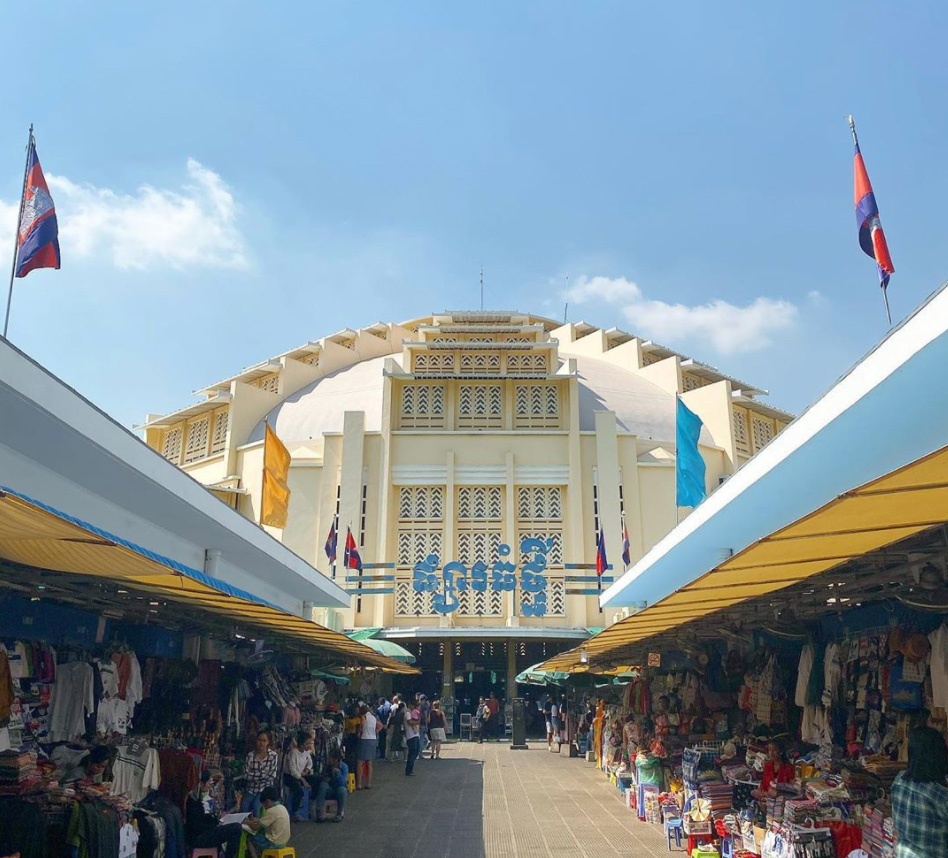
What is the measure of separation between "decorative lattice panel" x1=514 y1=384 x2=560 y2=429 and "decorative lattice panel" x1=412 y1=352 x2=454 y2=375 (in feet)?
8.37

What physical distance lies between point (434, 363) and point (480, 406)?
243 cm

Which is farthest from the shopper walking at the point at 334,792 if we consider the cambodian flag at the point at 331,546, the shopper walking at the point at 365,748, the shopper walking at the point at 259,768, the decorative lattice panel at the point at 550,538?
the decorative lattice panel at the point at 550,538

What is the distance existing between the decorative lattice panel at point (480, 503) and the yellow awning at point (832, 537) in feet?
58.7

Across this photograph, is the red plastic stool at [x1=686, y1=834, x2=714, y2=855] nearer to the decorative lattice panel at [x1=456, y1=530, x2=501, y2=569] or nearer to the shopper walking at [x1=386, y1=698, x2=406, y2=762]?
the shopper walking at [x1=386, y1=698, x2=406, y2=762]

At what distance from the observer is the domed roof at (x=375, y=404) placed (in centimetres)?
3019

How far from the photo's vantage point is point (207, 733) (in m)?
10.4

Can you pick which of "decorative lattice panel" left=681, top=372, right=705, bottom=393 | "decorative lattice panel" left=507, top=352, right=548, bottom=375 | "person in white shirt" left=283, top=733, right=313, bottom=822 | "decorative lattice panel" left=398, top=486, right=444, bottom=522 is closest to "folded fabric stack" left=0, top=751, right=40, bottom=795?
"person in white shirt" left=283, top=733, right=313, bottom=822

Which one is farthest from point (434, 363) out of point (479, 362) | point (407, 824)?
point (407, 824)

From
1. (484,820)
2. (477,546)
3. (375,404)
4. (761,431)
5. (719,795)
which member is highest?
(375,404)

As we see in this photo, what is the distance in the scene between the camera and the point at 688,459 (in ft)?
50.6

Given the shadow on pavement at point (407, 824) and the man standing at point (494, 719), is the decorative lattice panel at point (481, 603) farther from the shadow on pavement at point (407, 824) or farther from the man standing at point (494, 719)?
the shadow on pavement at point (407, 824)

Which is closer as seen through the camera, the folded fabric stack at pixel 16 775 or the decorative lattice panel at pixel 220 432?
the folded fabric stack at pixel 16 775

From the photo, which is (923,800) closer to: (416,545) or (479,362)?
(416,545)

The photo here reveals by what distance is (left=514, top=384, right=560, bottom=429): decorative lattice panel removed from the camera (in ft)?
89.4
